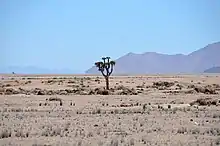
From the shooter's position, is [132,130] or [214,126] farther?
[214,126]

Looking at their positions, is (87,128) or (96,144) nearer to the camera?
(96,144)

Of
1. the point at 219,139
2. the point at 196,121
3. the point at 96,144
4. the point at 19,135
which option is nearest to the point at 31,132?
the point at 19,135

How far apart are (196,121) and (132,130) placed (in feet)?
17.9

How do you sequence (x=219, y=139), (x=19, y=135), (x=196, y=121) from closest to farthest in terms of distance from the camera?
(x=219, y=139)
(x=19, y=135)
(x=196, y=121)

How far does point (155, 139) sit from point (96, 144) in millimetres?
2622

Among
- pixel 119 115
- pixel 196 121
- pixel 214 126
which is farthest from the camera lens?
pixel 119 115

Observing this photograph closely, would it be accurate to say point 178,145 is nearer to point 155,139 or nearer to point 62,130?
point 155,139

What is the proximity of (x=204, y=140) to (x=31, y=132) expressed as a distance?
7306 millimetres

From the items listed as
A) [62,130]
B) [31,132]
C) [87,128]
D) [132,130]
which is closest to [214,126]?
[132,130]

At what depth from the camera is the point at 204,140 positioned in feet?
53.4

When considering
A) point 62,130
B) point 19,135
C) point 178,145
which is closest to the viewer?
point 178,145

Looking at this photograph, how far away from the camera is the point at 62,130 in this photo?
1880 centimetres

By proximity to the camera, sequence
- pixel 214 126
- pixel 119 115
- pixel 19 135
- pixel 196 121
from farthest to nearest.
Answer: pixel 119 115, pixel 196 121, pixel 214 126, pixel 19 135

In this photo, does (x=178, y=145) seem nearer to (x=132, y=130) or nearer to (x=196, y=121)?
(x=132, y=130)
